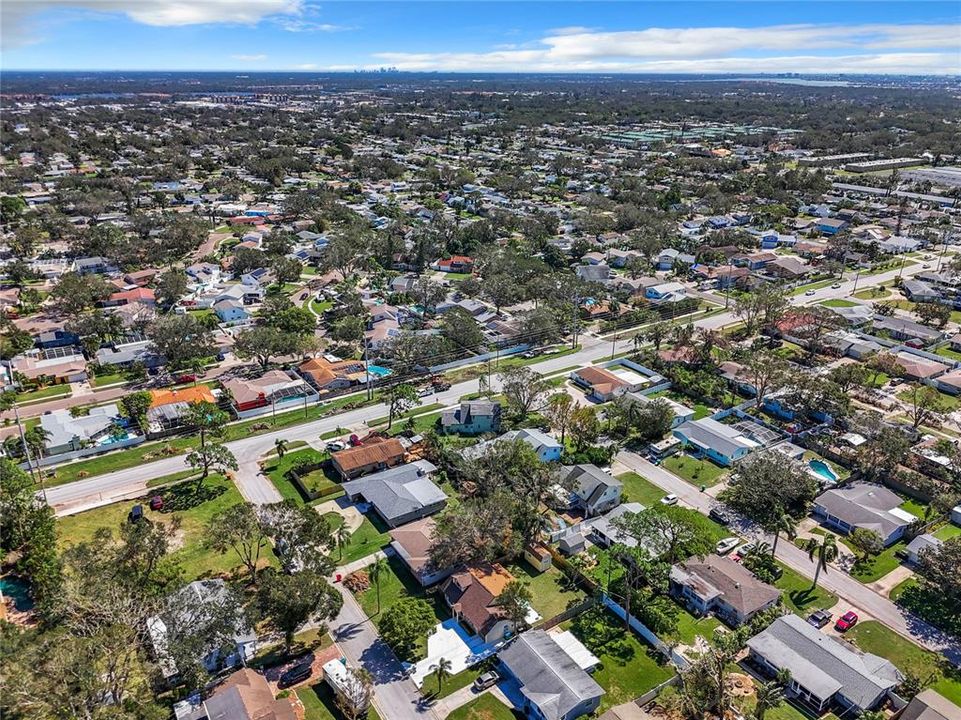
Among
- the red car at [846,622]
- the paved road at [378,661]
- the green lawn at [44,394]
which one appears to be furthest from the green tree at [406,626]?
the green lawn at [44,394]

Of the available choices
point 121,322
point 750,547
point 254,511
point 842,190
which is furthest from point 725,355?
point 842,190

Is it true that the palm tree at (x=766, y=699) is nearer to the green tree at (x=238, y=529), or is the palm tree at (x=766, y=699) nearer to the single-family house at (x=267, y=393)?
the green tree at (x=238, y=529)

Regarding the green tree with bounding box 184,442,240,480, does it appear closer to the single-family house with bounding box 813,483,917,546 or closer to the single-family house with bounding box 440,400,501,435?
the single-family house with bounding box 440,400,501,435

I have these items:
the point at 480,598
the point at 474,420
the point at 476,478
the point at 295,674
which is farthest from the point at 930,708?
the point at 474,420

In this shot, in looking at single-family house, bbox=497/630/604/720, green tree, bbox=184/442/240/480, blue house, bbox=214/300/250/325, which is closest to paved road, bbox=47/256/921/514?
green tree, bbox=184/442/240/480

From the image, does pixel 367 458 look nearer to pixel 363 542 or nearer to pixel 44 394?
pixel 363 542
